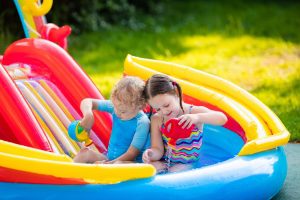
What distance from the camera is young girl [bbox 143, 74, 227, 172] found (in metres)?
3.00

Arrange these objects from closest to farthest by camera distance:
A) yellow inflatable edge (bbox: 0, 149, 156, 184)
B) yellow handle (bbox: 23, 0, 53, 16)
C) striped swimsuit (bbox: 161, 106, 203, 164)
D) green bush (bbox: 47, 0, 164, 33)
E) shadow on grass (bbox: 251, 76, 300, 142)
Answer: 1. yellow inflatable edge (bbox: 0, 149, 156, 184)
2. striped swimsuit (bbox: 161, 106, 203, 164)
3. yellow handle (bbox: 23, 0, 53, 16)
4. shadow on grass (bbox: 251, 76, 300, 142)
5. green bush (bbox: 47, 0, 164, 33)

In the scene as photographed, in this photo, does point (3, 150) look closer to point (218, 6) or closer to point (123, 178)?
point (123, 178)

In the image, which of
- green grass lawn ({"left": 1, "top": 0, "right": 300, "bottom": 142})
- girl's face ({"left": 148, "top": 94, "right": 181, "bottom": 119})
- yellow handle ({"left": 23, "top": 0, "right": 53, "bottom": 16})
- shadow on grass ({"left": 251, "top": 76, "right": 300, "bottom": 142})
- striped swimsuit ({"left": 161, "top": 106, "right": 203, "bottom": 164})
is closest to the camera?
girl's face ({"left": 148, "top": 94, "right": 181, "bottom": 119})

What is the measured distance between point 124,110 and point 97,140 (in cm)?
56

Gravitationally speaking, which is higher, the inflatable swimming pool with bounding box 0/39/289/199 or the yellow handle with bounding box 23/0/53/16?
the yellow handle with bounding box 23/0/53/16

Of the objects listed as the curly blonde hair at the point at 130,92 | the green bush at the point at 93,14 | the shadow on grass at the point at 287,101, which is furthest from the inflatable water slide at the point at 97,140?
the green bush at the point at 93,14

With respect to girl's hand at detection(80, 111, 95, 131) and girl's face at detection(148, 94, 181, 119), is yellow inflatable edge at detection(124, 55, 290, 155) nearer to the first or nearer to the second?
girl's face at detection(148, 94, 181, 119)

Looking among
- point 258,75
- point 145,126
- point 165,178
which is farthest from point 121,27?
point 165,178

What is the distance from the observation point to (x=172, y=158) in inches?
124

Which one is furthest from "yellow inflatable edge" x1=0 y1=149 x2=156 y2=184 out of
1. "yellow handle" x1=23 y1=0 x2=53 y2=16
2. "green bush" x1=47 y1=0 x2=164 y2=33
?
"green bush" x1=47 y1=0 x2=164 y2=33

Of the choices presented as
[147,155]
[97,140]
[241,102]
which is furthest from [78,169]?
[241,102]

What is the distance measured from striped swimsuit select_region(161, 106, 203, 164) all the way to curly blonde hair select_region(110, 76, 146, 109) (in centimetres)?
17

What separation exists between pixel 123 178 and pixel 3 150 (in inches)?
19.7

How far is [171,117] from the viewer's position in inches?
123
